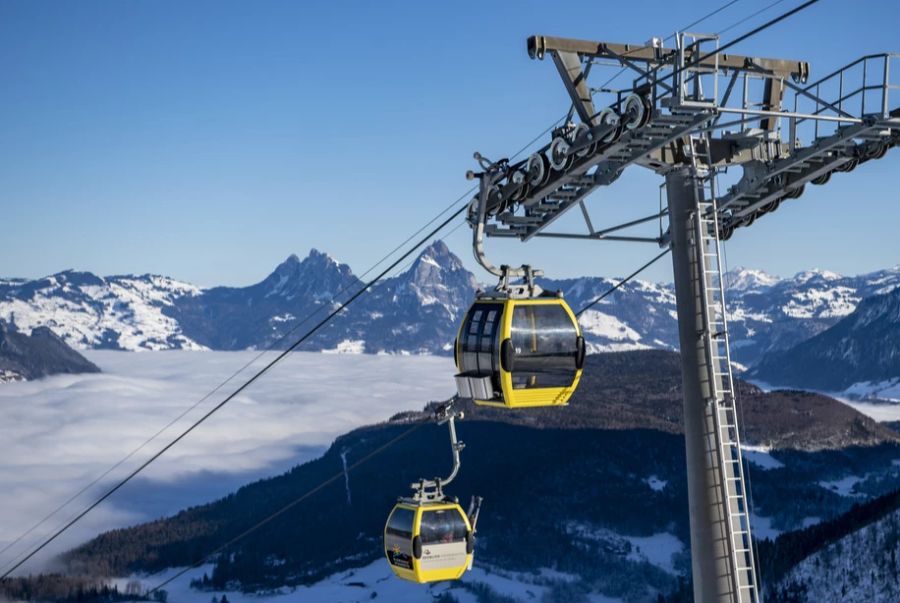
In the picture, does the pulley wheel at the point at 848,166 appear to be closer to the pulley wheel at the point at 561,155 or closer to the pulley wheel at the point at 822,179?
the pulley wheel at the point at 822,179

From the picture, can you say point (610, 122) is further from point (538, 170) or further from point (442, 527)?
point (442, 527)

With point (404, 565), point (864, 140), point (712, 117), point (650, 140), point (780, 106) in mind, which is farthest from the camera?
point (404, 565)

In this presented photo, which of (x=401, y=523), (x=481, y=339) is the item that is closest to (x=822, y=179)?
(x=481, y=339)

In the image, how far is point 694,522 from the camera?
2100 centimetres

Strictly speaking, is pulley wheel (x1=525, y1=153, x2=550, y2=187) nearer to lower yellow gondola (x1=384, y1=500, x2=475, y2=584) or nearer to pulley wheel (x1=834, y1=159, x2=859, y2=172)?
pulley wheel (x1=834, y1=159, x2=859, y2=172)

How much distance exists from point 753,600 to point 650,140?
781 cm

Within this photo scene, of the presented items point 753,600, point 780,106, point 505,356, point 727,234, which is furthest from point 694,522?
point 780,106

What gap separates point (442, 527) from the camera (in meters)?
28.5

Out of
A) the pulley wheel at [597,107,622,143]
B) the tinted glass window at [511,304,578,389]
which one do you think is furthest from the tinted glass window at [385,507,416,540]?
the pulley wheel at [597,107,622,143]

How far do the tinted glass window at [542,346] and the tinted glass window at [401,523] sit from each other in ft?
22.0

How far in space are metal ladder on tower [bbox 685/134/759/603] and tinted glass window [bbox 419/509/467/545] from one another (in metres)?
8.40

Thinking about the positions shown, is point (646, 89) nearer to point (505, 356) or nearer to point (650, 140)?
point (650, 140)

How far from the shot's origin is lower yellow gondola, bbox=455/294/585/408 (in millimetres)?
23375

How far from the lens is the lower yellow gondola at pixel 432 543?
28.0 meters
